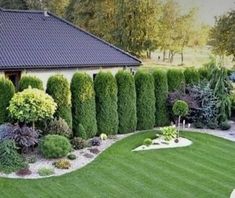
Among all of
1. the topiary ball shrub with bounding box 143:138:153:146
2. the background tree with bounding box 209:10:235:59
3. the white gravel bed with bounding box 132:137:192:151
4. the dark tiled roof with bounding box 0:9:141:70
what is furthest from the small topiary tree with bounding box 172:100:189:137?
the background tree with bounding box 209:10:235:59

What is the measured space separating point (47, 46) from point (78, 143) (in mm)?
9229

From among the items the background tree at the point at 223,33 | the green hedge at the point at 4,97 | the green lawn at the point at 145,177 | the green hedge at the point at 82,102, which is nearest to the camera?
the green lawn at the point at 145,177

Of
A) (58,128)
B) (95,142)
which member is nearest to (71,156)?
(58,128)

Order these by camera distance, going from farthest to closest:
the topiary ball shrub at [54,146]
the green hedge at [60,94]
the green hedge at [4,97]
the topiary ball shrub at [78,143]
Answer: the green hedge at [60,94]
the topiary ball shrub at [78,143]
the green hedge at [4,97]
the topiary ball shrub at [54,146]

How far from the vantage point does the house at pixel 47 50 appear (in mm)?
20406

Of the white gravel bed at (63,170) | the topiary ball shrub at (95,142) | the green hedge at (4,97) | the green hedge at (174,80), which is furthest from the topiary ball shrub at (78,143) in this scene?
the green hedge at (174,80)

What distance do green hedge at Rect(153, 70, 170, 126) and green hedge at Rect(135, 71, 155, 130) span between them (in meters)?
0.42

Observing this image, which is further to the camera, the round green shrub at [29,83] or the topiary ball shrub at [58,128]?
the round green shrub at [29,83]

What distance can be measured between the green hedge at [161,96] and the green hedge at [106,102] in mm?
2572

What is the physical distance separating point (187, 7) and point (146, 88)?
116ft

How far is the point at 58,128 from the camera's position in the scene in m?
14.7

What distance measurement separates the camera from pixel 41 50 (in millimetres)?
21797

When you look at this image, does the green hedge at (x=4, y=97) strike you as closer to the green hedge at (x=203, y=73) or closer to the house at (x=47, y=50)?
the house at (x=47, y=50)

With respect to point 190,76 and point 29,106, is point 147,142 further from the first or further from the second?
point 190,76
